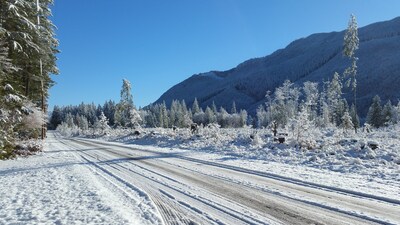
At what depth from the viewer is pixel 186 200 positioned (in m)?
8.20

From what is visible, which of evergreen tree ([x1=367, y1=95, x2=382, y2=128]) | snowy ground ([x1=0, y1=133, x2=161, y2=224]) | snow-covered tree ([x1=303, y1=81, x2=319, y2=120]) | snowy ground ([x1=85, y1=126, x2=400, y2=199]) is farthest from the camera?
evergreen tree ([x1=367, y1=95, x2=382, y2=128])

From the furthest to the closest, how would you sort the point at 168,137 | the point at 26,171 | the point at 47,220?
1. the point at 168,137
2. the point at 26,171
3. the point at 47,220

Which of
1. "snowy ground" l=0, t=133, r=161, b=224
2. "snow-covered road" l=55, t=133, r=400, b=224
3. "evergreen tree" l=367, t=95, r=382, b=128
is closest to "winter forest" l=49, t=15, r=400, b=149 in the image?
"evergreen tree" l=367, t=95, r=382, b=128

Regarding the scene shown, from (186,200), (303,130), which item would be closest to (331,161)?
(303,130)

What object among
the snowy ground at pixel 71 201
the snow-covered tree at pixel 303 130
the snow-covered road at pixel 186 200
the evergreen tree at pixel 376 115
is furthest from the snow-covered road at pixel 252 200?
the evergreen tree at pixel 376 115

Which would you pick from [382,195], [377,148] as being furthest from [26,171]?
[377,148]

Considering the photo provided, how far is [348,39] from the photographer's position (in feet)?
115

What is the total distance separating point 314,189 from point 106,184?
6.56 metres

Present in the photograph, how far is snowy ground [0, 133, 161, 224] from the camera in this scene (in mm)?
6793

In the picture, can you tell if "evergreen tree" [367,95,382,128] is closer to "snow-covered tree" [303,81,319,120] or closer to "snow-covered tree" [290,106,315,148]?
"snow-covered tree" [303,81,319,120]

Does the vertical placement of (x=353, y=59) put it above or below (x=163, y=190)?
above

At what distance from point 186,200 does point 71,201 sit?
3.01 meters

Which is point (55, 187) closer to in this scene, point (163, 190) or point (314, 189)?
point (163, 190)

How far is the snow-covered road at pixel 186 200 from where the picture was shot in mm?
6621
